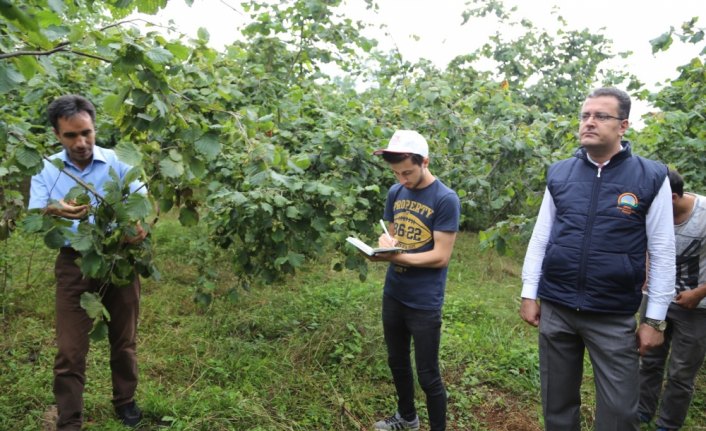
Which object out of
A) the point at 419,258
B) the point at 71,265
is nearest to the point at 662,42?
the point at 419,258

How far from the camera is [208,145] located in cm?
220

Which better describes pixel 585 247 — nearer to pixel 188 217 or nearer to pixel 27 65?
pixel 188 217

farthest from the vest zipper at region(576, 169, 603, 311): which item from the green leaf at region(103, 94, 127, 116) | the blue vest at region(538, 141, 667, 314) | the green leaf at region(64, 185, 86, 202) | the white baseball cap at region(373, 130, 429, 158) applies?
the green leaf at region(64, 185, 86, 202)

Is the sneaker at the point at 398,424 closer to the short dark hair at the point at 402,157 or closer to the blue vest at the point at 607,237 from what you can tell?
the blue vest at the point at 607,237

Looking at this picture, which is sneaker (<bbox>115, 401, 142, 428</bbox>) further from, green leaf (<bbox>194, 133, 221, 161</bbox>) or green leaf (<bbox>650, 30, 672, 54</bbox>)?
green leaf (<bbox>650, 30, 672, 54</bbox>)

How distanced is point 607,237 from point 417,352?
111 cm

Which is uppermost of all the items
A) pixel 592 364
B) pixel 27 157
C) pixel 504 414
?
pixel 27 157

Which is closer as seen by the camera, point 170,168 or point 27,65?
point 27,65

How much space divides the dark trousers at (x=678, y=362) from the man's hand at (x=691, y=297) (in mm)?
119

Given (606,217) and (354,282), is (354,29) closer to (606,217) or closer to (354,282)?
(354,282)

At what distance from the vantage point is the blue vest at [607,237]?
2.23m

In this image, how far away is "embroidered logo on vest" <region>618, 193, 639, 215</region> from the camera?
223cm

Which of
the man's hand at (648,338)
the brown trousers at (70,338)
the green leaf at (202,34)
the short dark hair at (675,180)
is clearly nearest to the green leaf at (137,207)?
the green leaf at (202,34)

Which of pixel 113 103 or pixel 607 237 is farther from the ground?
pixel 113 103
